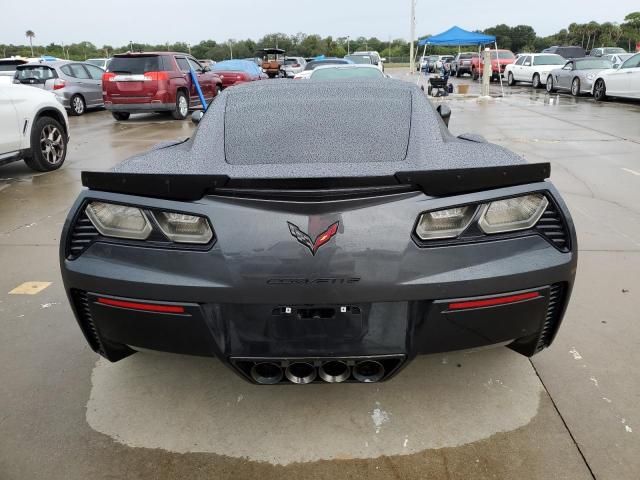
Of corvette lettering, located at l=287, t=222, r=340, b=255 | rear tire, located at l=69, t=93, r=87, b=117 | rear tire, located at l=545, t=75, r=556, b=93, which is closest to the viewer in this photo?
corvette lettering, located at l=287, t=222, r=340, b=255

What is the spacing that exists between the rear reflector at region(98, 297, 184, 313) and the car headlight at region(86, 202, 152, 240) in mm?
241

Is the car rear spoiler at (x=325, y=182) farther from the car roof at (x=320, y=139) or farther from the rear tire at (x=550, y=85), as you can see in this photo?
the rear tire at (x=550, y=85)

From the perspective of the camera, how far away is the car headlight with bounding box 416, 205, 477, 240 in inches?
73.9

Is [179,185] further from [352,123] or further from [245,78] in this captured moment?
[245,78]

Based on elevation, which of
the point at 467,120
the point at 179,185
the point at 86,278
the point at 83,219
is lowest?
the point at 467,120

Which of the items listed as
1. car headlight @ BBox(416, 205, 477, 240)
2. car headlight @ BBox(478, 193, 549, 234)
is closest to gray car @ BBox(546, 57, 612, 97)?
car headlight @ BBox(478, 193, 549, 234)

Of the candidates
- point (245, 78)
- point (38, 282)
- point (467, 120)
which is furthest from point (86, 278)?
point (245, 78)

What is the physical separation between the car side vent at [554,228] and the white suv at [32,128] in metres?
6.35

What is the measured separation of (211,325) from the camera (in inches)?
75.1

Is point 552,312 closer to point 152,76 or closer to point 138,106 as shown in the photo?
point 152,76

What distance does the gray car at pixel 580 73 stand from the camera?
17.4m

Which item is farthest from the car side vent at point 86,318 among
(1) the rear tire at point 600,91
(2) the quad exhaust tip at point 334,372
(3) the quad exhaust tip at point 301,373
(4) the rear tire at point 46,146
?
(1) the rear tire at point 600,91

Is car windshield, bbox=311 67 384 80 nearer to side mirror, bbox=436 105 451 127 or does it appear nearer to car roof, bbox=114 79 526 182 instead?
side mirror, bbox=436 105 451 127

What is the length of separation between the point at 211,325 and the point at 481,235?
3.35ft
